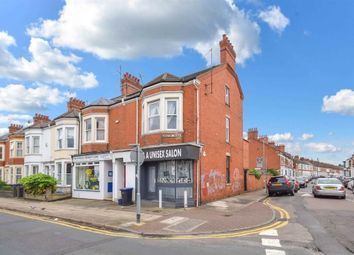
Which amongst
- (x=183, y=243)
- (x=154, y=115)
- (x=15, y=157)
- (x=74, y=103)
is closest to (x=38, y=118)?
(x=15, y=157)

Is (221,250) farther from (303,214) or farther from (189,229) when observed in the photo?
(303,214)

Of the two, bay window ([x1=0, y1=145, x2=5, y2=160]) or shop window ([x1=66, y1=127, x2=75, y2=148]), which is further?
bay window ([x1=0, y1=145, x2=5, y2=160])

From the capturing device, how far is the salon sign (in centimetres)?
1711

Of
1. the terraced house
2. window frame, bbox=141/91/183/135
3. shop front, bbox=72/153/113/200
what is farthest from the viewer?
the terraced house

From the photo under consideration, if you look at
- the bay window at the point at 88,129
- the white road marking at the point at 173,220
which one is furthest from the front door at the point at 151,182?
the bay window at the point at 88,129

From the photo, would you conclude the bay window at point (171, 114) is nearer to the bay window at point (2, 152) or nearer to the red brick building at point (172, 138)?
the red brick building at point (172, 138)

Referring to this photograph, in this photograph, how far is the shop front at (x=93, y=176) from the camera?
74.3 feet

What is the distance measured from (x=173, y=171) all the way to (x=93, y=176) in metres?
8.19

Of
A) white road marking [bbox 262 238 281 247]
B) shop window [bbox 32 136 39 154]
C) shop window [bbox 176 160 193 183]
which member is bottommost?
white road marking [bbox 262 238 281 247]

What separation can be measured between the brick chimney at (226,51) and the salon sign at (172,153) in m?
8.86

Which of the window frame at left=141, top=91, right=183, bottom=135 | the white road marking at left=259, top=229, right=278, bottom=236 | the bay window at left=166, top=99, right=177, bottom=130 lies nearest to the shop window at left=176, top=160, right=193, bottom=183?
the window frame at left=141, top=91, right=183, bottom=135

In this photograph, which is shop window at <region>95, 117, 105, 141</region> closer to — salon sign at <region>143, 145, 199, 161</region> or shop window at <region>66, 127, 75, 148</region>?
shop window at <region>66, 127, 75, 148</region>

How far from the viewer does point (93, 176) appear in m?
23.9

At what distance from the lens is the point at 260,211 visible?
617 inches
